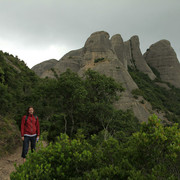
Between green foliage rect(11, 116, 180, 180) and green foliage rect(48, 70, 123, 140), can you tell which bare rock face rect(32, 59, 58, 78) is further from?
green foliage rect(11, 116, 180, 180)

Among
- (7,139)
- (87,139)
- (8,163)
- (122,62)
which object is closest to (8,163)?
(8,163)

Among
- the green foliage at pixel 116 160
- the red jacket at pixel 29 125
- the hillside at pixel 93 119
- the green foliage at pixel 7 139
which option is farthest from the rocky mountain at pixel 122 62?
the green foliage at pixel 116 160

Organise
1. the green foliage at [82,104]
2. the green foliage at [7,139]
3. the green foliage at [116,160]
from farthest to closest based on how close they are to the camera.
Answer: the green foliage at [82,104], the green foliage at [7,139], the green foliage at [116,160]

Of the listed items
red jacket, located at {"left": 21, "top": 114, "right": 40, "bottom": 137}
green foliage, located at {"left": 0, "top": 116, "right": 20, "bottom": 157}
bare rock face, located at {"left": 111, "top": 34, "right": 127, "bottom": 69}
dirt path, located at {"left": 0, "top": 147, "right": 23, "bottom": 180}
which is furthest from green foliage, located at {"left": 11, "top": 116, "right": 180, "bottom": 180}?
bare rock face, located at {"left": 111, "top": 34, "right": 127, "bottom": 69}

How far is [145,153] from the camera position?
364cm

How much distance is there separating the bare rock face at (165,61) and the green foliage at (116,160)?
4617 cm

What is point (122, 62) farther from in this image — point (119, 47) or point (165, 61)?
point (165, 61)

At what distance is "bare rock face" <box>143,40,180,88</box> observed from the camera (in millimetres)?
46219

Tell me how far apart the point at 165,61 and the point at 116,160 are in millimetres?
50961

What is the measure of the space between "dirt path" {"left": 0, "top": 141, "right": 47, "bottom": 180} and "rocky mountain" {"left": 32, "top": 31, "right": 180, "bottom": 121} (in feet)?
55.4

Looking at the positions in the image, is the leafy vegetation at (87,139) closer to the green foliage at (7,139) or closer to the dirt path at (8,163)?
the green foliage at (7,139)

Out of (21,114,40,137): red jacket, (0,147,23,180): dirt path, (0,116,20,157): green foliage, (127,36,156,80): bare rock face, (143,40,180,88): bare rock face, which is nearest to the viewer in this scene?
(21,114,40,137): red jacket

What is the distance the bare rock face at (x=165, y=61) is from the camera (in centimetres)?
4622

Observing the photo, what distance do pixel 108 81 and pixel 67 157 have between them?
1280cm
